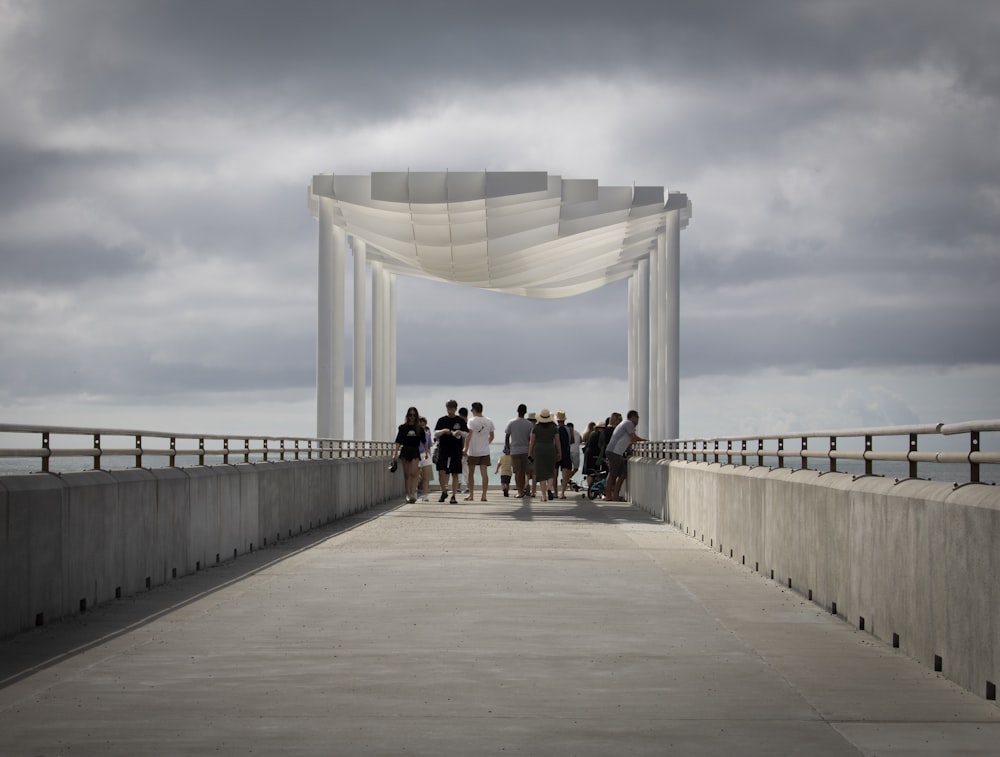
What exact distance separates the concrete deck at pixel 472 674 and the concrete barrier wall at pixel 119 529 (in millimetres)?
263

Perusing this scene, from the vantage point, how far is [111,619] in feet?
35.9

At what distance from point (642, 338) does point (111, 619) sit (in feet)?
154

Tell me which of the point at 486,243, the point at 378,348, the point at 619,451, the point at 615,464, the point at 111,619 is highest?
the point at 486,243

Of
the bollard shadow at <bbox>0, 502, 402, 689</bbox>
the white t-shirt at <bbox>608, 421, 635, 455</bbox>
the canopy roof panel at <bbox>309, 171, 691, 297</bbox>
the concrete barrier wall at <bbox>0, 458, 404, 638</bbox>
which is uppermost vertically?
the canopy roof panel at <bbox>309, 171, 691, 297</bbox>

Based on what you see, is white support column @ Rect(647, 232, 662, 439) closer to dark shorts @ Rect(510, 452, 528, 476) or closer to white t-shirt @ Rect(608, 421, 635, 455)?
dark shorts @ Rect(510, 452, 528, 476)

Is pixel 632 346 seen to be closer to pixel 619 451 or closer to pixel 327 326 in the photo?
pixel 327 326

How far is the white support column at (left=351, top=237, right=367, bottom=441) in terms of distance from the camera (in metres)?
51.3

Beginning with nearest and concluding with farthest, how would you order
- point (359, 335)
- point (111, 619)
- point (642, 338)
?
point (111, 619), point (359, 335), point (642, 338)

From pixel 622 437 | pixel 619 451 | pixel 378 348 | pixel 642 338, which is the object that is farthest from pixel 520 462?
pixel 378 348

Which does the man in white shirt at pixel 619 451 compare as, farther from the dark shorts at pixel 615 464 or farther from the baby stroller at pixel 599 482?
the baby stroller at pixel 599 482

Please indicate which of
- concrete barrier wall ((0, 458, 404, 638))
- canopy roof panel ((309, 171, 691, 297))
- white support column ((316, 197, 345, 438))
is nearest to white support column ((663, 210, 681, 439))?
canopy roof panel ((309, 171, 691, 297))

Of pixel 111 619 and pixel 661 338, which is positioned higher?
pixel 661 338

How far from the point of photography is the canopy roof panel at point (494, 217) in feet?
130

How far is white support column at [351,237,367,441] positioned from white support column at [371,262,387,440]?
3200 mm
